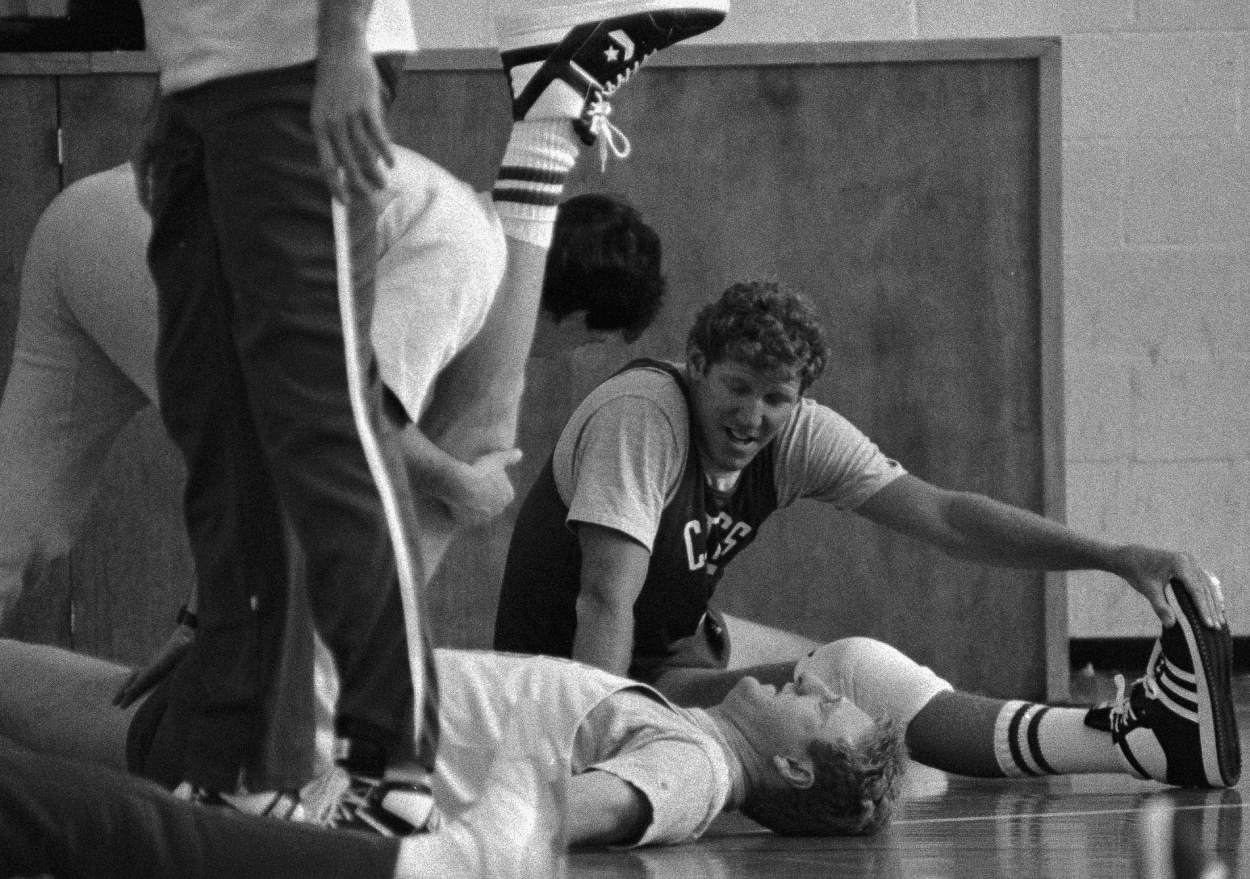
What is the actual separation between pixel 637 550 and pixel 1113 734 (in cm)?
68

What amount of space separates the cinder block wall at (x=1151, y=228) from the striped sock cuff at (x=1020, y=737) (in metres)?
1.64

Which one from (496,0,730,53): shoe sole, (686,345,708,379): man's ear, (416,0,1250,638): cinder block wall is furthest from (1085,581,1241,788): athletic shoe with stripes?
(416,0,1250,638): cinder block wall

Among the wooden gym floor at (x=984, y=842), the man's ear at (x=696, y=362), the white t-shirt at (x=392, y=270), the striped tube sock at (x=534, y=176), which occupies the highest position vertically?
the striped tube sock at (x=534, y=176)

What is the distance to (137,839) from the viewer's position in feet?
4.48

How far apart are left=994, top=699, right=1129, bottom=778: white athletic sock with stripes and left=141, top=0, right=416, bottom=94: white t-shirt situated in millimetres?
1463

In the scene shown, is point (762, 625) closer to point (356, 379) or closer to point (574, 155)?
point (574, 155)

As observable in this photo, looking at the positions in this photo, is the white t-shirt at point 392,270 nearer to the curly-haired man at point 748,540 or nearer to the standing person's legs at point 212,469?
the standing person's legs at point 212,469

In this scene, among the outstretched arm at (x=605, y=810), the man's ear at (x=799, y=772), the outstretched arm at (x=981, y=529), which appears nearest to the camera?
the outstretched arm at (x=605, y=810)

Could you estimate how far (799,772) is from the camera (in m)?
2.33

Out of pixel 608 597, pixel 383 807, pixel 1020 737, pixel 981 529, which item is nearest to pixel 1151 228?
pixel 981 529

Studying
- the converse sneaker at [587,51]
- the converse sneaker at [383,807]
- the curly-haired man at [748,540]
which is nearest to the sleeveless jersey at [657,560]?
the curly-haired man at [748,540]

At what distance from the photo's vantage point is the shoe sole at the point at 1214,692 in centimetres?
265

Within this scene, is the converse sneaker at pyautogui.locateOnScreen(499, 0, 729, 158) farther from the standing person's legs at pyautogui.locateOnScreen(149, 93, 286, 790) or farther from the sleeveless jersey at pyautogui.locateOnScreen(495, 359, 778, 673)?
the sleeveless jersey at pyautogui.locateOnScreen(495, 359, 778, 673)

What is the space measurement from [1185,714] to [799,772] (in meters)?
0.63
